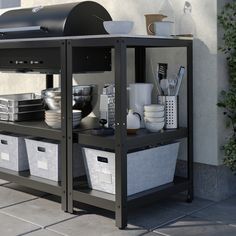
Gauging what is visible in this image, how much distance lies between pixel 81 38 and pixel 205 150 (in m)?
1.16

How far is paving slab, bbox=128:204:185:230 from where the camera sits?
2.93m

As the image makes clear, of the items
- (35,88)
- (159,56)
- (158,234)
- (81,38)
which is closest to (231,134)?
(159,56)

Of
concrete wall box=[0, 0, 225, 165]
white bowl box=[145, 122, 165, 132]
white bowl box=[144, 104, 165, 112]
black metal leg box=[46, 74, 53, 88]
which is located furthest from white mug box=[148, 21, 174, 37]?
black metal leg box=[46, 74, 53, 88]

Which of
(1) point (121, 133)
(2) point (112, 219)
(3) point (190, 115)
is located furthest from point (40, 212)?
(3) point (190, 115)

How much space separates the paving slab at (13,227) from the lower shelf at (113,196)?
0.34 m

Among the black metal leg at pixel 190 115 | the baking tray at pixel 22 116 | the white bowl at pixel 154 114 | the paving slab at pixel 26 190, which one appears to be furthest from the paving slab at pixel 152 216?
the baking tray at pixel 22 116

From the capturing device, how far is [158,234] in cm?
275

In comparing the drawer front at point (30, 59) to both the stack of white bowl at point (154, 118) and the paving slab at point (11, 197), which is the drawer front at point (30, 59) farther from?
the paving slab at point (11, 197)

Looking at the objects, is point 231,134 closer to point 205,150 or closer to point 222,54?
point 205,150

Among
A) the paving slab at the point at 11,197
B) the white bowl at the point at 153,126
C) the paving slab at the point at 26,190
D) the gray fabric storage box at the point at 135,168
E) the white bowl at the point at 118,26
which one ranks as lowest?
the paving slab at the point at 11,197

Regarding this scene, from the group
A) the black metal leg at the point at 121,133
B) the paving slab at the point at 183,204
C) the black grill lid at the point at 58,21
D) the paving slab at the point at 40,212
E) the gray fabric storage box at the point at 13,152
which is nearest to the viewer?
the black metal leg at the point at 121,133

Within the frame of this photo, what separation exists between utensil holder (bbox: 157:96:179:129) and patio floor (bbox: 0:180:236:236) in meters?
0.55

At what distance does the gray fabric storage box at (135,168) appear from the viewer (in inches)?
115

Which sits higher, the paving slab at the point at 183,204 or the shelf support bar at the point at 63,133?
the shelf support bar at the point at 63,133
